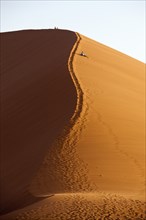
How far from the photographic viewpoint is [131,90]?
19750mm

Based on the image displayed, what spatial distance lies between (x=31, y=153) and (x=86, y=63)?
9294 mm

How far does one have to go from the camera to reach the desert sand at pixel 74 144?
9266 millimetres

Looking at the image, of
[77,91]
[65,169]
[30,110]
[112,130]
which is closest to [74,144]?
Result: [65,169]

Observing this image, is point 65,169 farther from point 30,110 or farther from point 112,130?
point 30,110

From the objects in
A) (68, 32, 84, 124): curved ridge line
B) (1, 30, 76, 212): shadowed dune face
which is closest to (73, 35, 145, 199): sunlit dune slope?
(68, 32, 84, 124): curved ridge line

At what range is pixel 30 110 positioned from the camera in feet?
51.8

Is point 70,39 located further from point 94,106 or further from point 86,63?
point 94,106

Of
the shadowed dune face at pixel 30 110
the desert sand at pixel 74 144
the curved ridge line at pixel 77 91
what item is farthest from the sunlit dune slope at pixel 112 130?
the shadowed dune face at pixel 30 110

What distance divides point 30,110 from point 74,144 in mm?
3495

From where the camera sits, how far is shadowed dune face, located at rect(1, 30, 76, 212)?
11.8 meters

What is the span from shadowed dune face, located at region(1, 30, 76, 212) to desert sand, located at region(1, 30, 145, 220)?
0.12ft

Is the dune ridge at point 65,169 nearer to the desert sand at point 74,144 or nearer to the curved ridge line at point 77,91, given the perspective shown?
the desert sand at point 74,144

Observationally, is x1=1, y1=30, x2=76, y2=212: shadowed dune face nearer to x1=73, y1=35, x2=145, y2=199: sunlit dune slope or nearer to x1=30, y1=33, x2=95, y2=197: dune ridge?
x1=30, y1=33, x2=95, y2=197: dune ridge

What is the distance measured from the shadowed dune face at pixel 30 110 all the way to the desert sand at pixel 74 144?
0.04 m
